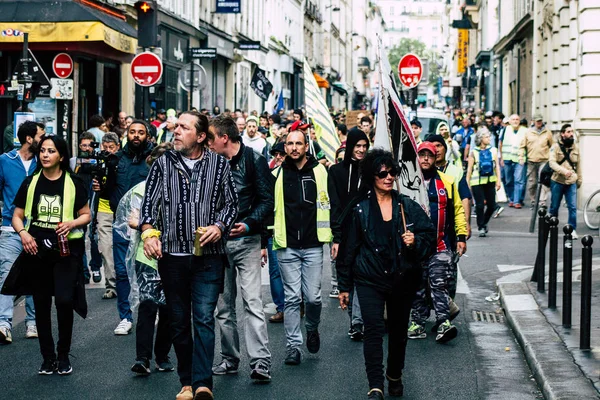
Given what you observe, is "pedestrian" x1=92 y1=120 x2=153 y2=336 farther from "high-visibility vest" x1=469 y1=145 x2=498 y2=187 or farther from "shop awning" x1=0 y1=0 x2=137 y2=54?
"shop awning" x1=0 y1=0 x2=137 y2=54

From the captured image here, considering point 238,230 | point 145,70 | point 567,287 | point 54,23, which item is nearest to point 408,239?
point 238,230

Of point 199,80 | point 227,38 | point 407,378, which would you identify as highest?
point 227,38

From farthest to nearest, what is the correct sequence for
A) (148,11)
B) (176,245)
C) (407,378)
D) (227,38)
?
(227,38) → (148,11) → (407,378) → (176,245)

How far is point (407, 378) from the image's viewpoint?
845cm

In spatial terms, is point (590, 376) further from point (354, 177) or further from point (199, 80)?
point (199, 80)

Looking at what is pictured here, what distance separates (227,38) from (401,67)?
2070 centimetres

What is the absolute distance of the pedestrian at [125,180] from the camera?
10250 mm

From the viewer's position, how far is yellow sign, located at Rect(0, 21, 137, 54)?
78.2ft

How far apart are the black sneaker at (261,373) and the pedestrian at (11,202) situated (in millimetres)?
2666

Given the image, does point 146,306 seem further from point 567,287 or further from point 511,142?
point 511,142

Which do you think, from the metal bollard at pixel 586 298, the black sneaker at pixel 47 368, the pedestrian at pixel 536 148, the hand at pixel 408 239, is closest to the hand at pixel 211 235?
the hand at pixel 408 239

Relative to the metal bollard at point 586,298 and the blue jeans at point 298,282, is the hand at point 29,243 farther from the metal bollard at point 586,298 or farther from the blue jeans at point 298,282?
the metal bollard at point 586,298

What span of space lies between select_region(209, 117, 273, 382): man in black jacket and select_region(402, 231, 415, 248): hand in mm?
1216

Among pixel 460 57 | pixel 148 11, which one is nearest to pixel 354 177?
pixel 148 11
